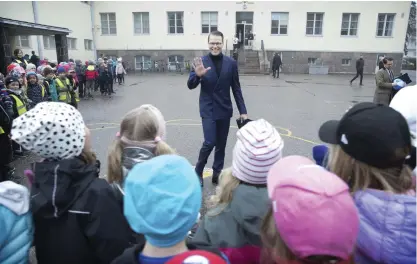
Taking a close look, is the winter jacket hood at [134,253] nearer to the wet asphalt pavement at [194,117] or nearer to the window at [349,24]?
the wet asphalt pavement at [194,117]

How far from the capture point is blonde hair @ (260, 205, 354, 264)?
1188 mm

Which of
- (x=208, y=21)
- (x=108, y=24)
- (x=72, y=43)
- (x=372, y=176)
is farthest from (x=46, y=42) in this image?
(x=372, y=176)

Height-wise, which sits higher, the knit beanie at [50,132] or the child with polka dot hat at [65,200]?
the knit beanie at [50,132]

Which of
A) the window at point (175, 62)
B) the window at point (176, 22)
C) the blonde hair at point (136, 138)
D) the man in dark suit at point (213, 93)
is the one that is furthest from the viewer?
the window at point (175, 62)

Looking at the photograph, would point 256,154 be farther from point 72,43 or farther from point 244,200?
point 72,43

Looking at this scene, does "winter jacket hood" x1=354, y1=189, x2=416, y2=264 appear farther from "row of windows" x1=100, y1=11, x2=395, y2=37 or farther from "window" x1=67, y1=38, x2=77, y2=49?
"row of windows" x1=100, y1=11, x2=395, y2=37

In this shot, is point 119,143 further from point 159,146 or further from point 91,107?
point 91,107

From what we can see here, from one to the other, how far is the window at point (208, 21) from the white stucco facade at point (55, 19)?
425 inches

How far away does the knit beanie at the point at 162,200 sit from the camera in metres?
1.25

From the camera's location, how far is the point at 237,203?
1.74 metres

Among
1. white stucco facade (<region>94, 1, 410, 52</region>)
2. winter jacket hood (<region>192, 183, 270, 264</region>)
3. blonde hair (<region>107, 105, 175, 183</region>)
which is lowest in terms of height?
winter jacket hood (<region>192, 183, 270, 264</region>)

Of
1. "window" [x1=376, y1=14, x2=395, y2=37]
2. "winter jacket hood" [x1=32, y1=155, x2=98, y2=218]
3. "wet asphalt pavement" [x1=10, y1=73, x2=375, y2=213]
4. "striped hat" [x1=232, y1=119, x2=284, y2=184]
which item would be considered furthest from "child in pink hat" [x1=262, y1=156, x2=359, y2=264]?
"window" [x1=376, y1=14, x2=395, y2=37]

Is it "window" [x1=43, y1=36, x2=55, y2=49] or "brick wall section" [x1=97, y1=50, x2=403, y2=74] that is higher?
"window" [x1=43, y1=36, x2=55, y2=49]

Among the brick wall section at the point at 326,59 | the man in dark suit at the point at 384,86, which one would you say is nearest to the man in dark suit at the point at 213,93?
the man in dark suit at the point at 384,86
